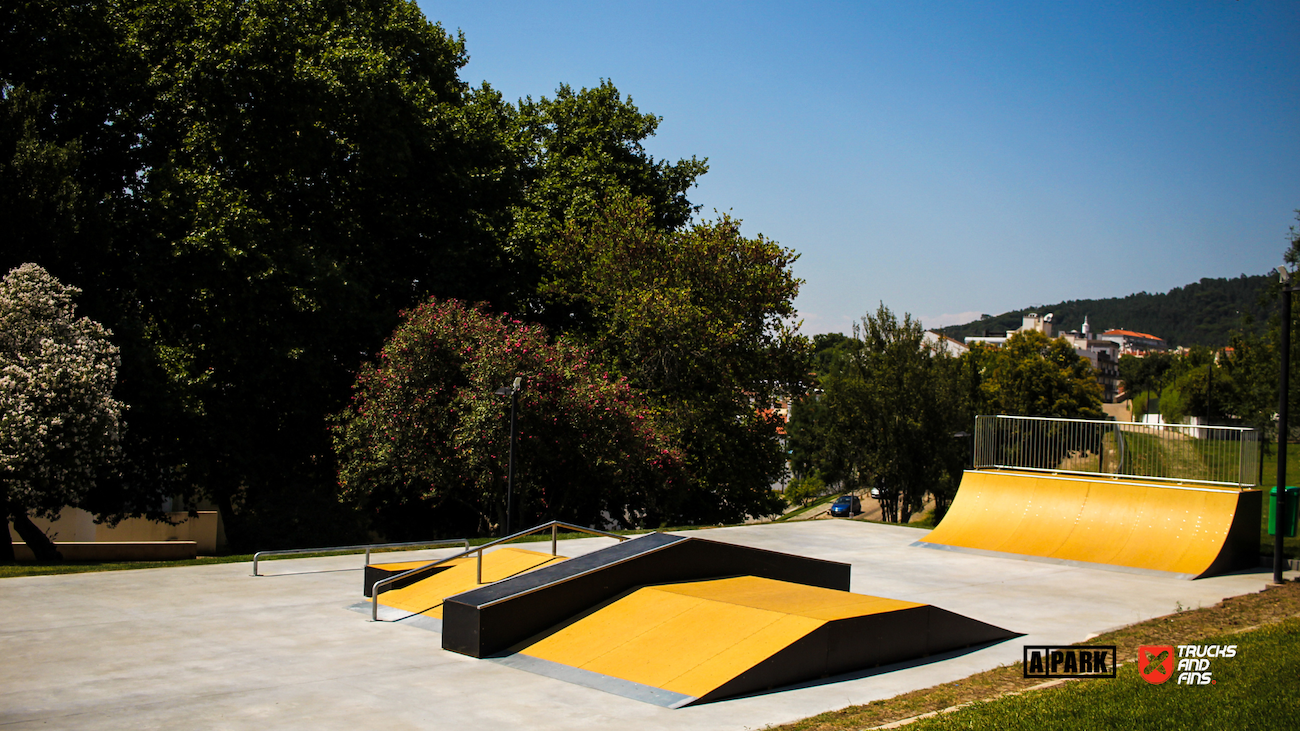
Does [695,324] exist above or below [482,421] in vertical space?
above

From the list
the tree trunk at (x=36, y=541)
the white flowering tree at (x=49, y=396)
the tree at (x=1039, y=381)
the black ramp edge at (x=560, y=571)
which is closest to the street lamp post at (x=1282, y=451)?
the black ramp edge at (x=560, y=571)

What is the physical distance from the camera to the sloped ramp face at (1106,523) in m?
15.7

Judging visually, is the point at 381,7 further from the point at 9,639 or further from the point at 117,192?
the point at 9,639

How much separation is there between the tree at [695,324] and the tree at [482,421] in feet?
8.30

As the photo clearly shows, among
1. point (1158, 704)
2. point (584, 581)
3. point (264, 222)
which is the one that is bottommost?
point (1158, 704)

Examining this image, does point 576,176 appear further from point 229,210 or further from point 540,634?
point 540,634

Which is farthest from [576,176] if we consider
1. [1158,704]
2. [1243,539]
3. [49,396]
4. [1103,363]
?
[1103,363]

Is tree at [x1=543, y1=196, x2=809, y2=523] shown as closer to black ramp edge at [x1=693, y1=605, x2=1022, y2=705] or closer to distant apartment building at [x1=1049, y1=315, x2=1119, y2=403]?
black ramp edge at [x1=693, y1=605, x2=1022, y2=705]

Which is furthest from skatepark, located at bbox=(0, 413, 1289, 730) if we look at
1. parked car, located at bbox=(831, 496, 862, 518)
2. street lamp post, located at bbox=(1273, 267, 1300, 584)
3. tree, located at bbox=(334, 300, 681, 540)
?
parked car, located at bbox=(831, 496, 862, 518)

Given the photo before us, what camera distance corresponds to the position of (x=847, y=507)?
66312 millimetres

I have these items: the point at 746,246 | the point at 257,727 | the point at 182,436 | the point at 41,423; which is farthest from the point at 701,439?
the point at 257,727

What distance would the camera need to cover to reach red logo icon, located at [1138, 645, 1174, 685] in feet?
26.1

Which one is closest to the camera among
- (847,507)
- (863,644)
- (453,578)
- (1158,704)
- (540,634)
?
(1158,704)

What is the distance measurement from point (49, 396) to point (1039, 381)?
61880mm
